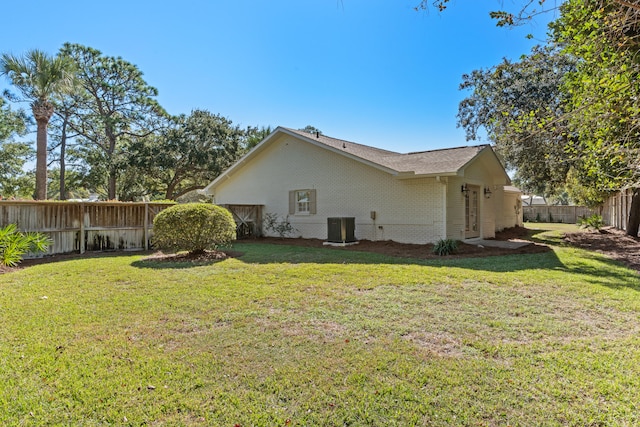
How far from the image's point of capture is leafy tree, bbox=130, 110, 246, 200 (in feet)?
83.8

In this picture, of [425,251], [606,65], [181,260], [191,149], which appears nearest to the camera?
[606,65]

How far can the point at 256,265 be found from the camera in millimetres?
8625

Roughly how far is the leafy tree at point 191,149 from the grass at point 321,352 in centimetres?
2038

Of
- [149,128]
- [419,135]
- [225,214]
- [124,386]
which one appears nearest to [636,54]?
[124,386]

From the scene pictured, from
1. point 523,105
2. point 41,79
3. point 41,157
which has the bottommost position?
point 41,157

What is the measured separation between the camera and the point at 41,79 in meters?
15.1

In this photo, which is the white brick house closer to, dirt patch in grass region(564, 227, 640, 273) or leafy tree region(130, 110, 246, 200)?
dirt patch in grass region(564, 227, 640, 273)

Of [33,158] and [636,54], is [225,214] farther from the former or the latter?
[33,158]

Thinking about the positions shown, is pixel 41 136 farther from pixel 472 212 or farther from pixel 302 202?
pixel 472 212

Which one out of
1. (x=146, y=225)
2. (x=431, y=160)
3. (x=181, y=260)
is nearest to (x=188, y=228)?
(x=181, y=260)

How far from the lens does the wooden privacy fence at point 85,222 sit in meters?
9.91

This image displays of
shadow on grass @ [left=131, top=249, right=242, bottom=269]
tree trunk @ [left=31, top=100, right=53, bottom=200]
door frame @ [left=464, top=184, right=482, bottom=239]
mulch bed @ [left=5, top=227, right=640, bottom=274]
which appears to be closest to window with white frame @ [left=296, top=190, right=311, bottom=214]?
mulch bed @ [left=5, top=227, right=640, bottom=274]

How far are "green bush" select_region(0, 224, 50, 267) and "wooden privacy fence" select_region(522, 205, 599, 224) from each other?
33.2 m

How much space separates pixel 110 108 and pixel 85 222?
23.5 meters
